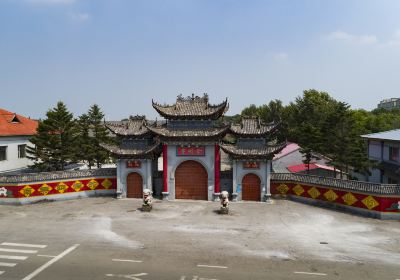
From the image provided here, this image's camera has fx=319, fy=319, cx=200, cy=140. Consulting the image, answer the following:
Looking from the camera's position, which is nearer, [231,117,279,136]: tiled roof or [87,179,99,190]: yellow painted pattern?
[231,117,279,136]: tiled roof

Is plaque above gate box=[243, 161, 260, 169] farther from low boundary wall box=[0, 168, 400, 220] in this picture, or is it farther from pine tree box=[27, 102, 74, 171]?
pine tree box=[27, 102, 74, 171]

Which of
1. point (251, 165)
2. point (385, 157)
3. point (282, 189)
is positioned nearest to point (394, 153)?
point (385, 157)

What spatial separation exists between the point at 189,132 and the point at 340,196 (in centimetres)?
1284

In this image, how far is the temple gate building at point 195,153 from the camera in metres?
26.6

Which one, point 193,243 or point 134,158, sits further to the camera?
point 134,158

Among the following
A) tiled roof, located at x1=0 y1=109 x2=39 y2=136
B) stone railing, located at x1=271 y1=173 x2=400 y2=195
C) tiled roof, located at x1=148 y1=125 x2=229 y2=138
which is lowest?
stone railing, located at x1=271 y1=173 x2=400 y2=195

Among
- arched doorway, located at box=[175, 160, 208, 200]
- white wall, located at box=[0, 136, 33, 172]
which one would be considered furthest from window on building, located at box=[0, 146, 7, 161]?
arched doorway, located at box=[175, 160, 208, 200]

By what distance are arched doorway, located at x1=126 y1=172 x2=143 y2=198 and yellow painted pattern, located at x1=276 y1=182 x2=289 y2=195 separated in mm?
12152

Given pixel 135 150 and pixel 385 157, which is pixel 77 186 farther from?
pixel 385 157

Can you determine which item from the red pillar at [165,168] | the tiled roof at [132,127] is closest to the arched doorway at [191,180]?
the red pillar at [165,168]

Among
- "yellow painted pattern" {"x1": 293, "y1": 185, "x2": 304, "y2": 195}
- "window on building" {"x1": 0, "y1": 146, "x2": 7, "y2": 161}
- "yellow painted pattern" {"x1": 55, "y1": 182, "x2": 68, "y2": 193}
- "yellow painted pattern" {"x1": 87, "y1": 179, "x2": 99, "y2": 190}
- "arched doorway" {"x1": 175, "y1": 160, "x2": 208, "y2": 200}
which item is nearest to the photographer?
"yellow painted pattern" {"x1": 293, "y1": 185, "x2": 304, "y2": 195}

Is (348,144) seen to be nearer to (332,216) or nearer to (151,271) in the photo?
(332,216)

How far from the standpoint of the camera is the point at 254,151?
26.4 metres

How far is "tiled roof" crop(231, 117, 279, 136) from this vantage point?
2648 cm
